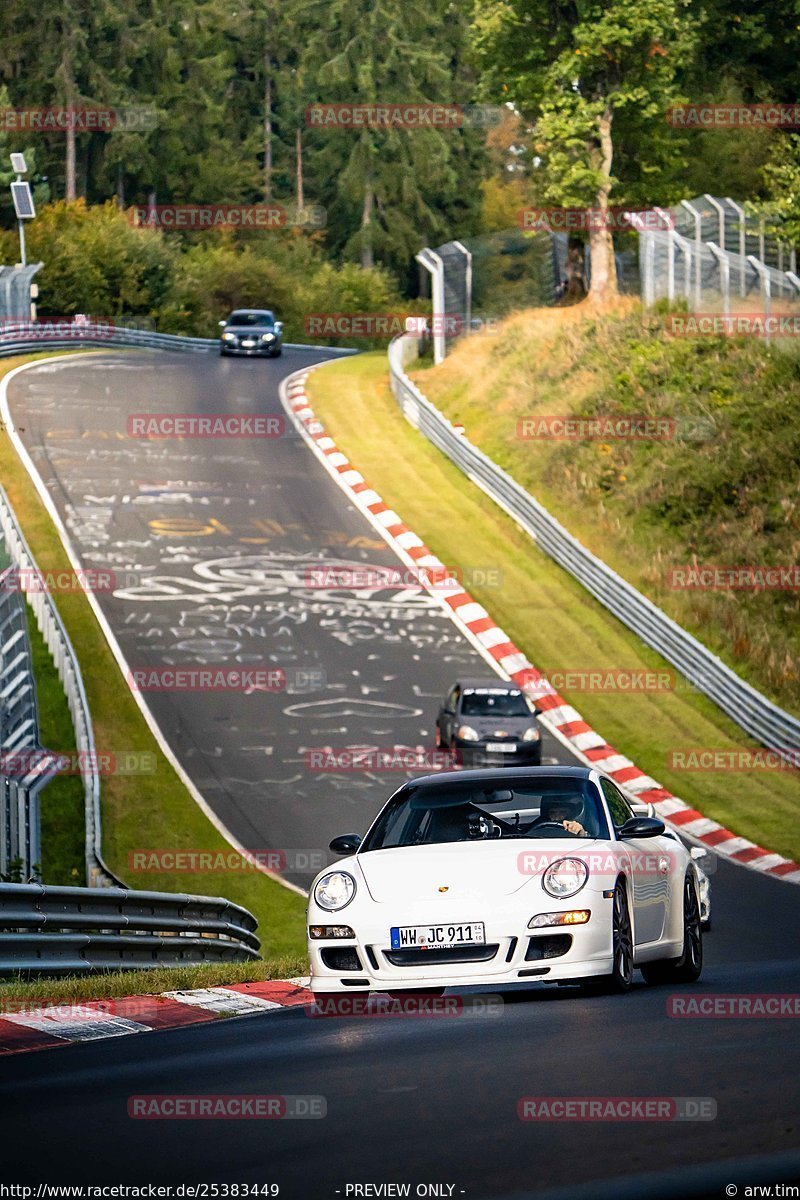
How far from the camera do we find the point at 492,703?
2508 centimetres

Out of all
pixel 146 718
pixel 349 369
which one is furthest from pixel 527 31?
pixel 146 718

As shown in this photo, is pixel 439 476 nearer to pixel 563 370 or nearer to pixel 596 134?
pixel 563 370

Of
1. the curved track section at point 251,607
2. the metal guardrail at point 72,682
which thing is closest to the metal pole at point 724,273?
the curved track section at point 251,607

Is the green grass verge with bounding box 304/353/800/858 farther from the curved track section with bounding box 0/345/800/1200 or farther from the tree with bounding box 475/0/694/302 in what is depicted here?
the tree with bounding box 475/0/694/302

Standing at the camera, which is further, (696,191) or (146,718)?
(696,191)

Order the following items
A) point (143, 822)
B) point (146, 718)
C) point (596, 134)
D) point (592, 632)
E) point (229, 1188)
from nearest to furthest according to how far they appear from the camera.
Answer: point (229, 1188), point (143, 822), point (146, 718), point (592, 632), point (596, 134)

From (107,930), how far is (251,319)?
4661 cm

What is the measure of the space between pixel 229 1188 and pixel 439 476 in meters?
34.7

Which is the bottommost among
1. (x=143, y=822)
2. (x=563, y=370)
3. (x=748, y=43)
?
(x=143, y=822)

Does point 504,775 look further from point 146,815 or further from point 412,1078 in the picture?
point 146,815

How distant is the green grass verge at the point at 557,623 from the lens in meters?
25.0

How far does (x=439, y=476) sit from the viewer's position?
3944 cm

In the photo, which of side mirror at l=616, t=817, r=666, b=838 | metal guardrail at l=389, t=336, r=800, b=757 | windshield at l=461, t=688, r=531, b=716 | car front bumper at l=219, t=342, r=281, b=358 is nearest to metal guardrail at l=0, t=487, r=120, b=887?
windshield at l=461, t=688, r=531, b=716

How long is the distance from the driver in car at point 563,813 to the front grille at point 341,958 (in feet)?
4.47
